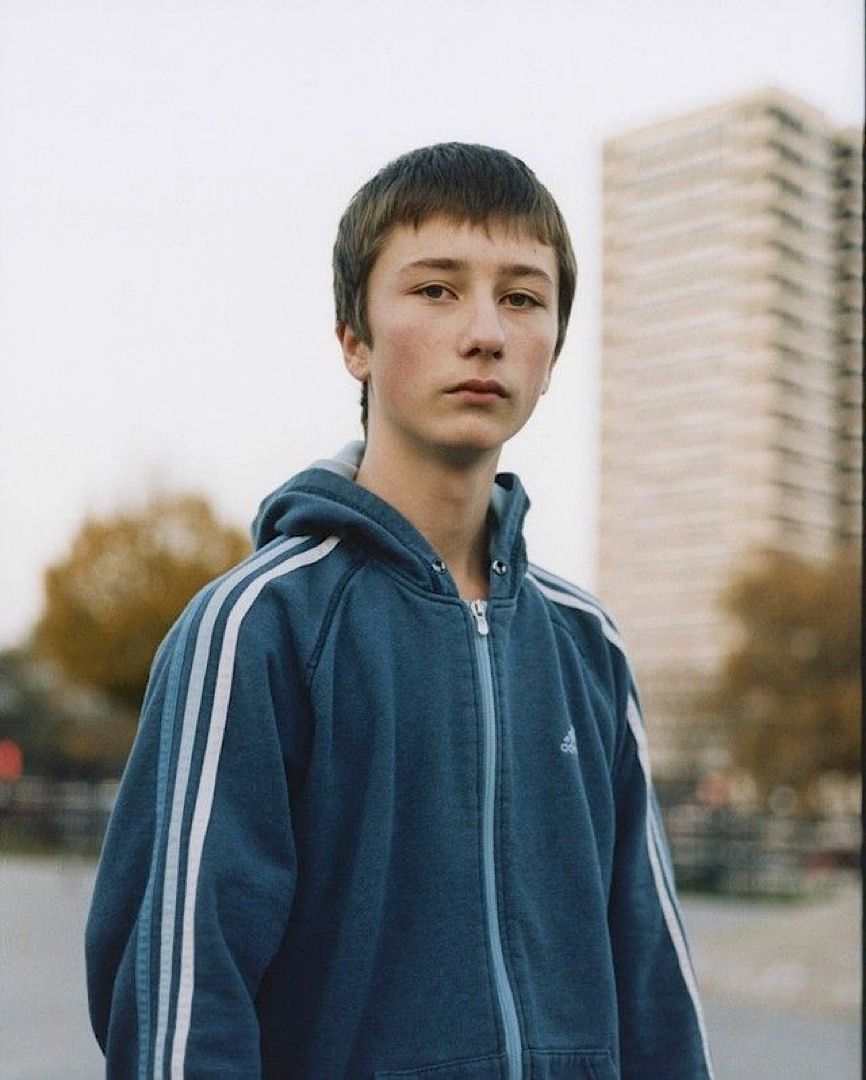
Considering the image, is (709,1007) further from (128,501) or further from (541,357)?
(128,501)

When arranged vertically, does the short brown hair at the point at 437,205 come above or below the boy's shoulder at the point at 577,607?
above

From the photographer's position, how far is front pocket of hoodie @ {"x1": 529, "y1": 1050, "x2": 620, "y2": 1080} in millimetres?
1219

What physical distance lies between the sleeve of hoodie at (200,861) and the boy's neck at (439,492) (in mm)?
201

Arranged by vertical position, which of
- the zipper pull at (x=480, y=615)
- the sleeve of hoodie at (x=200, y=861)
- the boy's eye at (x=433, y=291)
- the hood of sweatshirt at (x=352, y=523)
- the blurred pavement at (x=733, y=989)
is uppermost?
the boy's eye at (x=433, y=291)

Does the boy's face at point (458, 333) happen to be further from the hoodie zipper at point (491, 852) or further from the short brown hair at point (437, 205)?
the hoodie zipper at point (491, 852)

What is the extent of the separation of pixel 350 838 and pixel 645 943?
388mm

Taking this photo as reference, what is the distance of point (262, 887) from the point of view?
45.1 inches

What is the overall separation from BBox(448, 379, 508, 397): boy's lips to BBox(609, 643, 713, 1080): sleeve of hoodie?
0.38m

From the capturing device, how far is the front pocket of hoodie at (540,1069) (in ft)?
3.85

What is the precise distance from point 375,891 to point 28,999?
5.99 meters

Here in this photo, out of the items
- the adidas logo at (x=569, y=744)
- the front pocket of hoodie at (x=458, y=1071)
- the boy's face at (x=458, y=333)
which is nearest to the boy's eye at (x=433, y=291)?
the boy's face at (x=458, y=333)

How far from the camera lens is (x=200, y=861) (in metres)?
1.13

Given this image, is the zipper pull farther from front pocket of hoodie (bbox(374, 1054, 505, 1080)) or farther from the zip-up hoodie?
front pocket of hoodie (bbox(374, 1054, 505, 1080))

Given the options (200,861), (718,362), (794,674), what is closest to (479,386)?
(200,861)
